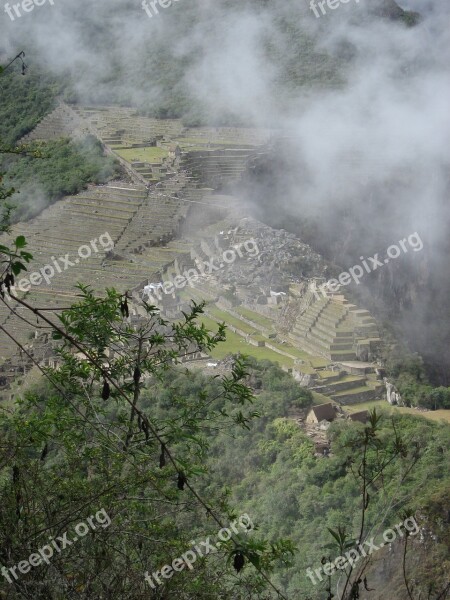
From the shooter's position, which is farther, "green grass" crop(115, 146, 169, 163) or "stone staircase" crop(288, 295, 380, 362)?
"green grass" crop(115, 146, 169, 163)

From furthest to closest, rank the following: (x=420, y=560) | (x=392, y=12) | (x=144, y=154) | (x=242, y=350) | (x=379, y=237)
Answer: (x=392, y=12) → (x=144, y=154) → (x=379, y=237) → (x=242, y=350) → (x=420, y=560)

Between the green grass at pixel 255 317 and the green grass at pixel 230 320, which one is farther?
the green grass at pixel 255 317

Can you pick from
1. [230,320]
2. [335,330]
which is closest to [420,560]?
[335,330]

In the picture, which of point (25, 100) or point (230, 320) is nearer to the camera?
point (230, 320)

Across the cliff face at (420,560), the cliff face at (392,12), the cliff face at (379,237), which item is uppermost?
the cliff face at (420,560)

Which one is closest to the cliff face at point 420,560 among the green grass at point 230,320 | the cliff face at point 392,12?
the green grass at point 230,320

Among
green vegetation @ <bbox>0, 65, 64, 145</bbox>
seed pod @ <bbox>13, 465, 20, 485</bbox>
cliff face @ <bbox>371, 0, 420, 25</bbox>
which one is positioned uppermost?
seed pod @ <bbox>13, 465, 20, 485</bbox>

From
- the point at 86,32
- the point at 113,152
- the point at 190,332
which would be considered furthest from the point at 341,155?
the point at 190,332

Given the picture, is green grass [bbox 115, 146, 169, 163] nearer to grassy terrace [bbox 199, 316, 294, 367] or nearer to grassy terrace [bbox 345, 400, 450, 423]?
grassy terrace [bbox 199, 316, 294, 367]

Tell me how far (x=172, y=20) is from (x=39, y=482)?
26.5 metres

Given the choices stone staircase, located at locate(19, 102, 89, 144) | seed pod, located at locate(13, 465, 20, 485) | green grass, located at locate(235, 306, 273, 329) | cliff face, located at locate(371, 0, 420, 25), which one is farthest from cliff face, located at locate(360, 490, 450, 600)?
cliff face, located at locate(371, 0, 420, 25)

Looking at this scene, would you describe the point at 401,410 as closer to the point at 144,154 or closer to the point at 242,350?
the point at 242,350

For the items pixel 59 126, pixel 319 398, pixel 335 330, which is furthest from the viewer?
pixel 59 126

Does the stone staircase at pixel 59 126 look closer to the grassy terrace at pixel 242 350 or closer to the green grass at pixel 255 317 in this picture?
the green grass at pixel 255 317
